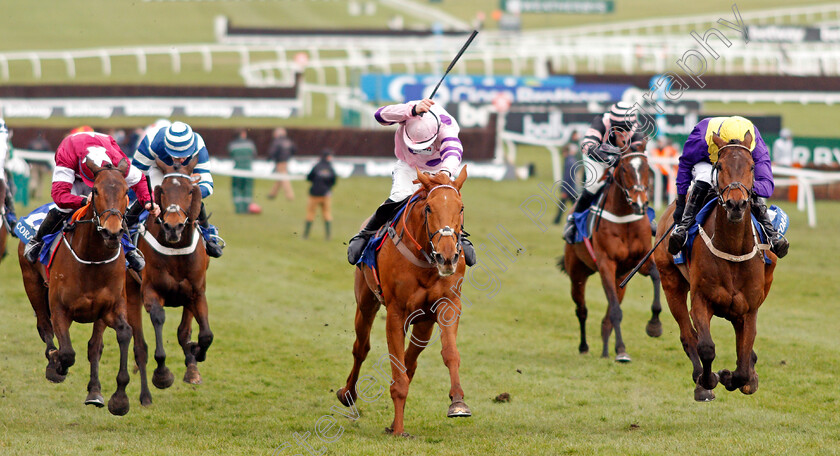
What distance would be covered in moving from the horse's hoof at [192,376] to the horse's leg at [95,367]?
1288 mm

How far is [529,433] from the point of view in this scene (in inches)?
291

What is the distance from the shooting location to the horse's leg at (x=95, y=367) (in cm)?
754

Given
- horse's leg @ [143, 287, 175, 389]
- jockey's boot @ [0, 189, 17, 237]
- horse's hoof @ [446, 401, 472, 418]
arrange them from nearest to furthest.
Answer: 1. horse's hoof @ [446, 401, 472, 418]
2. horse's leg @ [143, 287, 175, 389]
3. jockey's boot @ [0, 189, 17, 237]

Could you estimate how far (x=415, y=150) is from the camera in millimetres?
7570

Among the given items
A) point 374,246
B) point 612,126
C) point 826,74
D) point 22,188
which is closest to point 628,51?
point 826,74

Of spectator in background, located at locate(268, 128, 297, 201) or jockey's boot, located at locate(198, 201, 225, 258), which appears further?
spectator in background, located at locate(268, 128, 297, 201)

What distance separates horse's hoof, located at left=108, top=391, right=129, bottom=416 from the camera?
7527 millimetres

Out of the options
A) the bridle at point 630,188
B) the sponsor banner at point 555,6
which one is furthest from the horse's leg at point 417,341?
the sponsor banner at point 555,6

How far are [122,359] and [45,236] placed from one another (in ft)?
3.83

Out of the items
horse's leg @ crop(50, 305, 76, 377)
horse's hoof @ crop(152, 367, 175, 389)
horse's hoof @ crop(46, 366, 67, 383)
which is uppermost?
horse's leg @ crop(50, 305, 76, 377)

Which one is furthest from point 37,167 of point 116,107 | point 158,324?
point 158,324

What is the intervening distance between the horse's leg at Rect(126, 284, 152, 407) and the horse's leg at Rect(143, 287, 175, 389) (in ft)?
0.34

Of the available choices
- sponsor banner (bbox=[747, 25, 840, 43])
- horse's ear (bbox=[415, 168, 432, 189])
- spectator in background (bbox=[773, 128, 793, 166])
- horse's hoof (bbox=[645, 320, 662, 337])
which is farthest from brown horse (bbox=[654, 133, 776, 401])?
sponsor banner (bbox=[747, 25, 840, 43])

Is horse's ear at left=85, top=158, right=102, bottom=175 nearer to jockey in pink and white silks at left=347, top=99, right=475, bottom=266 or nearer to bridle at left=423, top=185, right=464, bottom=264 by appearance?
jockey in pink and white silks at left=347, top=99, right=475, bottom=266
